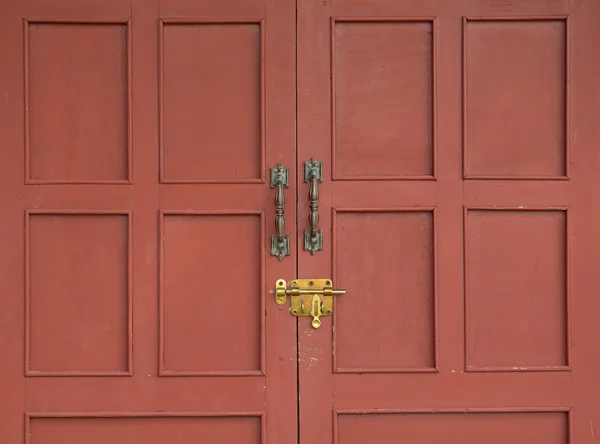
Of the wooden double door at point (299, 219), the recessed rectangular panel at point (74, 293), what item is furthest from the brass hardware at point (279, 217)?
the recessed rectangular panel at point (74, 293)

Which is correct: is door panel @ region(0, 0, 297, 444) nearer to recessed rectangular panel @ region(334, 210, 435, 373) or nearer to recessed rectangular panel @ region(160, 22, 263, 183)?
recessed rectangular panel @ region(160, 22, 263, 183)

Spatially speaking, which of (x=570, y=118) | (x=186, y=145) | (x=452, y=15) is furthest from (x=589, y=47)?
(x=186, y=145)

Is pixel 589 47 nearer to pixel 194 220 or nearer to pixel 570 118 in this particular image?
pixel 570 118

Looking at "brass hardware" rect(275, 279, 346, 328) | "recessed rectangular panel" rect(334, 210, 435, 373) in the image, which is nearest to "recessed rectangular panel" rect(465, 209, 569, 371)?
"recessed rectangular panel" rect(334, 210, 435, 373)

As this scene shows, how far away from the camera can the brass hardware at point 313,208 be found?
7.12ft

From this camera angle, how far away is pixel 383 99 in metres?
2.22

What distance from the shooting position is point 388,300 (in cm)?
222

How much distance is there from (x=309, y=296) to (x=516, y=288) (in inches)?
25.1

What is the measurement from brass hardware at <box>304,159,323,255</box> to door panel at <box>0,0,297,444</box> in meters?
0.06

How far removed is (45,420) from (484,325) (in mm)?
1380

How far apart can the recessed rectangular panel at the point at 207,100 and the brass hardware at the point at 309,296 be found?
1.14ft

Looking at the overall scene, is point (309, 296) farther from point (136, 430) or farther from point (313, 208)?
point (136, 430)

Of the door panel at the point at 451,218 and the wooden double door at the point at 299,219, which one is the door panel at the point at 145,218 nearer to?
the wooden double door at the point at 299,219

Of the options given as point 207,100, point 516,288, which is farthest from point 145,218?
point 516,288
